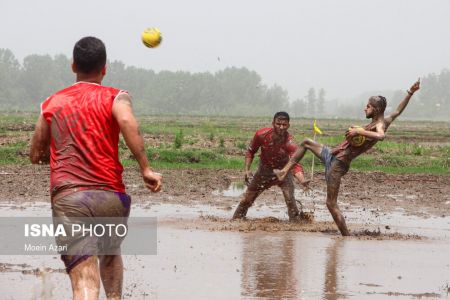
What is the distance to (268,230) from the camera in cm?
1185

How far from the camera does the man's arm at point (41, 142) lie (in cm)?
497

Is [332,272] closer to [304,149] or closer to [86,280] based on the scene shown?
[304,149]

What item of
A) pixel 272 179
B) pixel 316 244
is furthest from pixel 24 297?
pixel 272 179

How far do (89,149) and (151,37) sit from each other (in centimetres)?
624

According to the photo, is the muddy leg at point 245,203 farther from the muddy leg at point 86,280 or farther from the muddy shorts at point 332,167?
the muddy leg at point 86,280

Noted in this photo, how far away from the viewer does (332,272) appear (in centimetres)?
863

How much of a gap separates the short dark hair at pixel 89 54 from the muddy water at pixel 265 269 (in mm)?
1999

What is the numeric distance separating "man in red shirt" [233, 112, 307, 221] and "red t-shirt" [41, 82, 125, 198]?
24.7 feet

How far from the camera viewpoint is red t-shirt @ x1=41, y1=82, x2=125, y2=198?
15.9 feet

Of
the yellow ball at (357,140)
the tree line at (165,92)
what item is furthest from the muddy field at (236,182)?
the tree line at (165,92)

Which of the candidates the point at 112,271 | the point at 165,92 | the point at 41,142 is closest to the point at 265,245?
the point at 112,271

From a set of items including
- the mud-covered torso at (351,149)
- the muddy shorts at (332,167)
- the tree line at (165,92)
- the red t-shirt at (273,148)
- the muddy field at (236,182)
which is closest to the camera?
the mud-covered torso at (351,149)

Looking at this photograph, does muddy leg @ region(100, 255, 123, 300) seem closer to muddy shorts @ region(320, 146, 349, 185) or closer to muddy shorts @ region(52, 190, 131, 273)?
muddy shorts @ region(52, 190, 131, 273)

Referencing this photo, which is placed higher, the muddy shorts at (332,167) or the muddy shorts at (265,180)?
the muddy shorts at (332,167)
